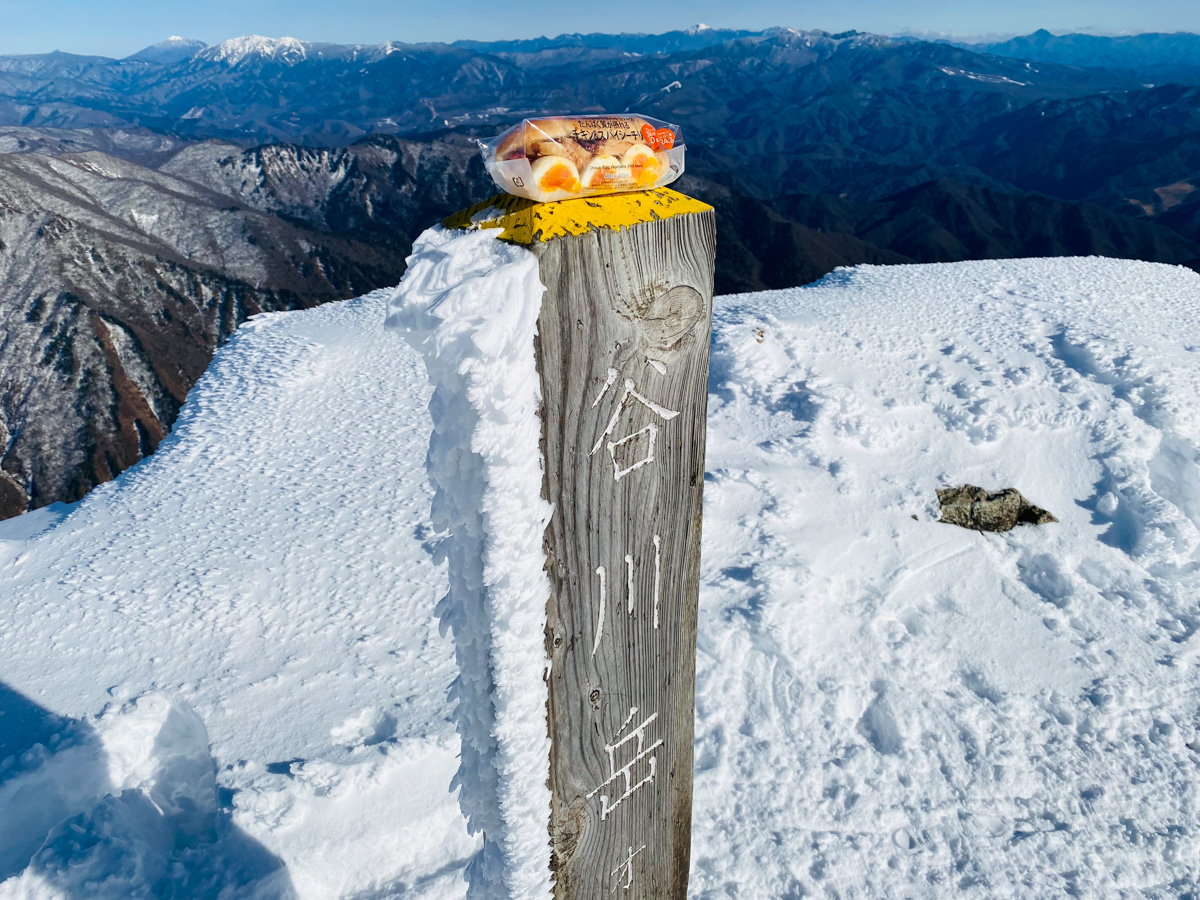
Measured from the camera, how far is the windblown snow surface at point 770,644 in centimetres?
324

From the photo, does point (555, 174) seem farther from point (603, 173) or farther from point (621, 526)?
point (621, 526)

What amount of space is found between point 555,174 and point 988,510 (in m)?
5.46

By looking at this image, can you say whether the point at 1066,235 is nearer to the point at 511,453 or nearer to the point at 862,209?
the point at 862,209

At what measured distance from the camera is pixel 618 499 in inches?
56.3

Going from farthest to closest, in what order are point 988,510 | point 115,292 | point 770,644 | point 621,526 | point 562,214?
1. point 115,292
2. point 988,510
3. point 770,644
4. point 621,526
5. point 562,214

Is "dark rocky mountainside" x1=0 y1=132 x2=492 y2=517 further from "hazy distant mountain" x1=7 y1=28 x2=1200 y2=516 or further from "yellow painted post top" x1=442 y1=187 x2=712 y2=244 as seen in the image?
"yellow painted post top" x1=442 y1=187 x2=712 y2=244

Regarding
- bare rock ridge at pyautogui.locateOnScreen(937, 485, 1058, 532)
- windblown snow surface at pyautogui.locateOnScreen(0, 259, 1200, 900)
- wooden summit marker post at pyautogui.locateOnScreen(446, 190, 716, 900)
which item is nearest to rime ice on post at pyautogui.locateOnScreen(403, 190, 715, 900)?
wooden summit marker post at pyautogui.locateOnScreen(446, 190, 716, 900)

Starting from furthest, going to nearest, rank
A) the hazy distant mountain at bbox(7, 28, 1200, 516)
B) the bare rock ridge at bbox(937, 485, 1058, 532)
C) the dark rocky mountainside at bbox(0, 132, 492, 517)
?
the hazy distant mountain at bbox(7, 28, 1200, 516) < the dark rocky mountainside at bbox(0, 132, 492, 517) < the bare rock ridge at bbox(937, 485, 1058, 532)

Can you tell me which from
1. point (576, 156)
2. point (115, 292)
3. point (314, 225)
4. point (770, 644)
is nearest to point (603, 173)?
point (576, 156)

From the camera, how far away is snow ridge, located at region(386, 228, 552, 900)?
1.16 metres

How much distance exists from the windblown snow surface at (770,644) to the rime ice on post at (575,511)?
193cm

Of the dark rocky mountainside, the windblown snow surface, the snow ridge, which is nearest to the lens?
the snow ridge

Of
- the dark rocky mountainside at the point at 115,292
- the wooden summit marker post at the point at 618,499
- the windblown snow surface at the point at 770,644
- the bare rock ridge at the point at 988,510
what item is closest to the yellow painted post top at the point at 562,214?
the wooden summit marker post at the point at 618,499

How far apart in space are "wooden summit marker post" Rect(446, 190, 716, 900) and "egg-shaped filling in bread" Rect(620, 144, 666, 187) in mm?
49
